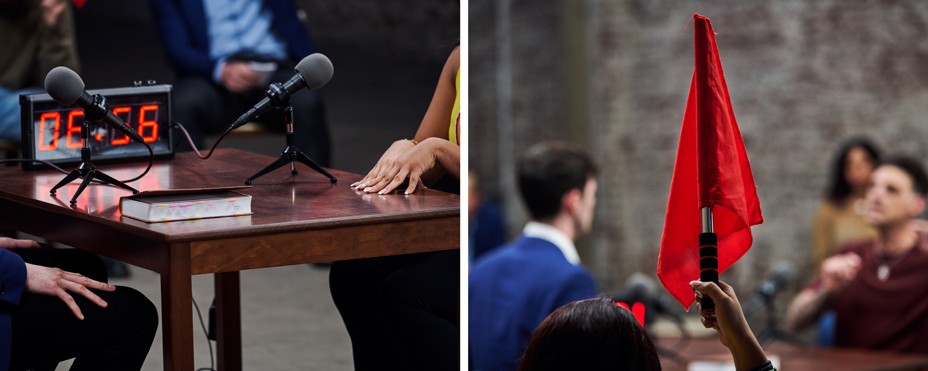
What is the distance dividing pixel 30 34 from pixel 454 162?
1.06 m

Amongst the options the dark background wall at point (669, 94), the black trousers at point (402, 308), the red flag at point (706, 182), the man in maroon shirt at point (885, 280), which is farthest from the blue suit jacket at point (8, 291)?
the dark background wall at point (669, 94)

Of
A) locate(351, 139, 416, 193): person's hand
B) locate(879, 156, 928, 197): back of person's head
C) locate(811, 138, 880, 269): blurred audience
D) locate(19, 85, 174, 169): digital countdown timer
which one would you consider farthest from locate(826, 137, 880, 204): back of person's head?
locate(19, 85, 174, 169): digital countdown timer

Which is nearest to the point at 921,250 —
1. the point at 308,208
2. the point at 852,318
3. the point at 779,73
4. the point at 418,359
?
the point at 852,318

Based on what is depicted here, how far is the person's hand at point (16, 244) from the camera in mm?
2648

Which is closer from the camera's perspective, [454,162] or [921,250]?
[454,162]

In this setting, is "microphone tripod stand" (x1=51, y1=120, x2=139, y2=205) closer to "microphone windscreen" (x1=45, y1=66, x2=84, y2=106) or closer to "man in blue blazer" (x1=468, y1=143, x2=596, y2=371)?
"microphone windscreen" (x1=45, y1=66, x2=84, y2=106)

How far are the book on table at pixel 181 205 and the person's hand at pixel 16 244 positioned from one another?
296 millimetres

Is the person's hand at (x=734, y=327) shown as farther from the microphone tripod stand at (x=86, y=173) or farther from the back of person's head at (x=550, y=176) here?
the back of person's head at (x=550, y=176)

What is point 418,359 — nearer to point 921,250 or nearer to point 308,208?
point 308,208

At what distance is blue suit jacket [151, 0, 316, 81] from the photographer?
3354 mm

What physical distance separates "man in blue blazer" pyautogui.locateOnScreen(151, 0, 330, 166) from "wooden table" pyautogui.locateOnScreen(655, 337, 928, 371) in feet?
8.19

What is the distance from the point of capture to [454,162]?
283cm

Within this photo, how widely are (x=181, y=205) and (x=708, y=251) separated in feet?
3.23

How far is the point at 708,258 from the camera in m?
1.96
